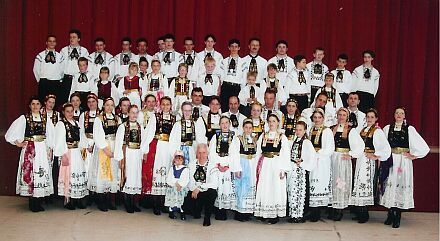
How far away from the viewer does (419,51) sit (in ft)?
33.7

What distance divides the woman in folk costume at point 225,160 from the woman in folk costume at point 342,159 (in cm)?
122

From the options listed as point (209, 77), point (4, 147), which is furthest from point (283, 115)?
point (4, 147)

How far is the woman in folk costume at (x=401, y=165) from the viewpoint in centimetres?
818

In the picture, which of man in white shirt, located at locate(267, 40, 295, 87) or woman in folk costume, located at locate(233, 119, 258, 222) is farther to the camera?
man in white shirt, located at locate(267, 40, 295, 87)

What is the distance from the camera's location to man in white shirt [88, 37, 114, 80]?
984 centimetres

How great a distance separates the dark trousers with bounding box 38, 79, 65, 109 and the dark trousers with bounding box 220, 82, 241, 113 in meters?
2.25

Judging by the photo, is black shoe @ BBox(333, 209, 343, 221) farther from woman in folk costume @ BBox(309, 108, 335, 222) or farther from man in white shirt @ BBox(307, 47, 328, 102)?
man in white shirt @ BBox(307, 47, 328, 102)

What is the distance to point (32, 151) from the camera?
837cm

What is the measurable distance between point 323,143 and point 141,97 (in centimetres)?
253

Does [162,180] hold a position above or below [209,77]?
below

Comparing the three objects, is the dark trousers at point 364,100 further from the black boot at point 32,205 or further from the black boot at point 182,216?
the black boot at point 32,205

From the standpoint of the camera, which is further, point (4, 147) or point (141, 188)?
point (4, 147)

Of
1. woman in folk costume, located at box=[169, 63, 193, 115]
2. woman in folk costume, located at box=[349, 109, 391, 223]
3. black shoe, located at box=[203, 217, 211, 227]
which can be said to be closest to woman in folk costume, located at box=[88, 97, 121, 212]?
woman in folk costume, located at box=[169, 63, 193, 115]

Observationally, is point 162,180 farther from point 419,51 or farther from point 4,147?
point 419,51
